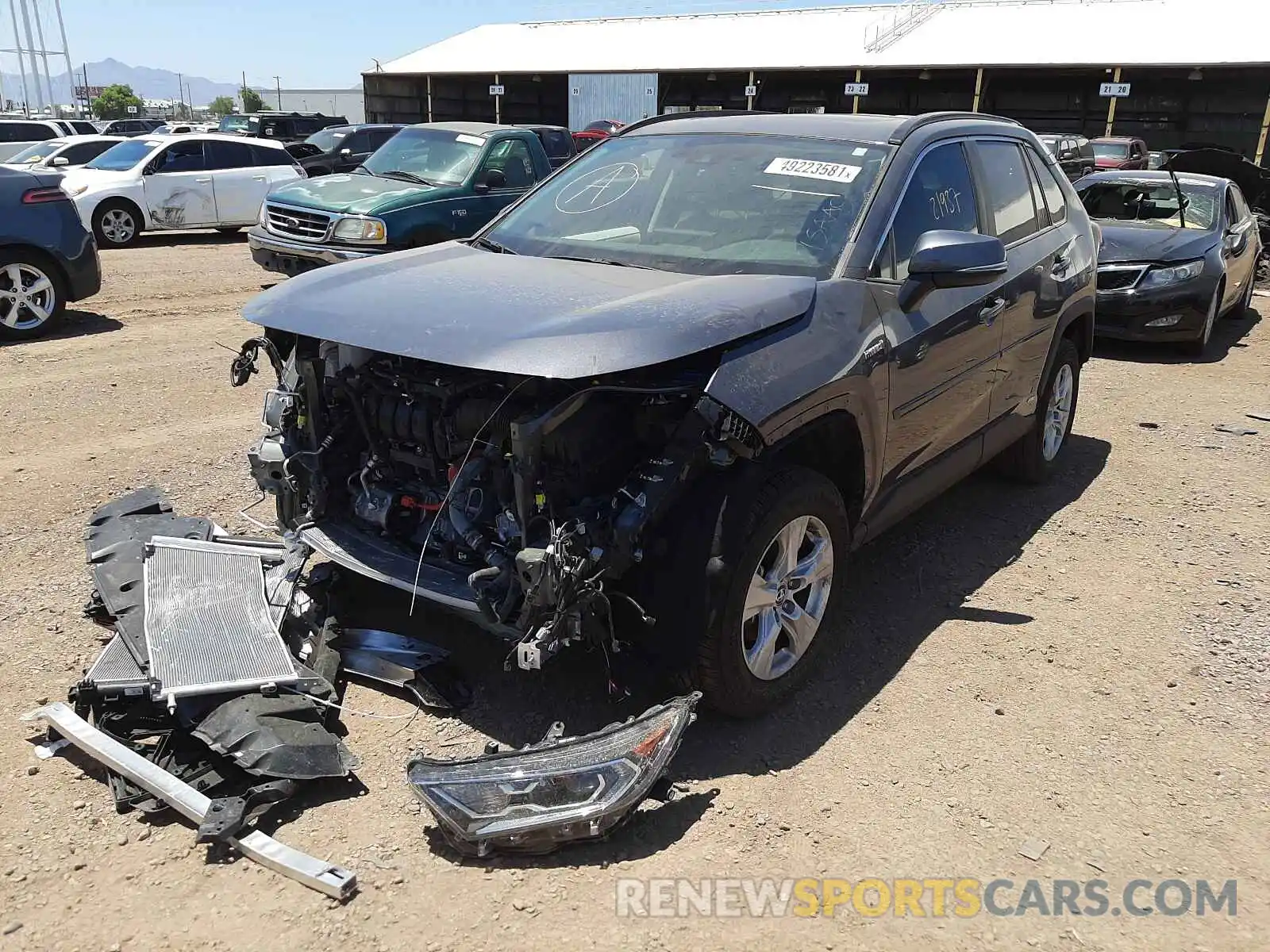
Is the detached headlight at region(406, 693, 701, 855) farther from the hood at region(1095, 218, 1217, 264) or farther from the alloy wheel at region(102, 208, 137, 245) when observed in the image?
the alloy wheel at region(102, 208, 137, 245)

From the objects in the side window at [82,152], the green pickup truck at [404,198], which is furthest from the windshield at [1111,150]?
the side window at [82,152]

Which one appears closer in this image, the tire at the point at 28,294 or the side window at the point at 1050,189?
the side window at the point at 1050,189

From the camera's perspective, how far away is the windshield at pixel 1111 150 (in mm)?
20391

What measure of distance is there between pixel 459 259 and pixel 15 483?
302 cm

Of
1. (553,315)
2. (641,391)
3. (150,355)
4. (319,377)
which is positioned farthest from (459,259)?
(150,355)

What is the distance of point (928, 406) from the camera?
4.14 metres

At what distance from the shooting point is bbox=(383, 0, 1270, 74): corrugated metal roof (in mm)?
28891

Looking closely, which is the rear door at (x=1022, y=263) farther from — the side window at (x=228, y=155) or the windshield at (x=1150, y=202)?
the side window at (x=228, y=155)

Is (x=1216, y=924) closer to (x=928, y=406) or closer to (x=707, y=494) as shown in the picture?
(x=707, y=494)

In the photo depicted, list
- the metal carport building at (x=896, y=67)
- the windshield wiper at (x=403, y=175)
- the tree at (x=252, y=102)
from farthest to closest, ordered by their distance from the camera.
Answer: the tree at (x=252, y=102), the metal carport building at (x=896, y=67), the windshield wiper at (x=403, y=175)

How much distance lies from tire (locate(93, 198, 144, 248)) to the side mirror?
14291 millimetres

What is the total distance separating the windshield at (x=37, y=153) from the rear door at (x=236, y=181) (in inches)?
160

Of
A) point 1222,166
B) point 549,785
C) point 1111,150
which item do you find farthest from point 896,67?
point 549,785

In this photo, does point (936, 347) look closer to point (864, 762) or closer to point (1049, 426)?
point (864, 762)
